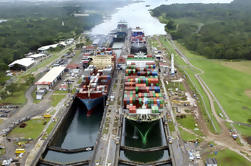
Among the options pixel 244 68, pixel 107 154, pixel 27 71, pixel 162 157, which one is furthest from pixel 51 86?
pixel 244 68

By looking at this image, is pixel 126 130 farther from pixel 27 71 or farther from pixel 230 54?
pixel 230 54

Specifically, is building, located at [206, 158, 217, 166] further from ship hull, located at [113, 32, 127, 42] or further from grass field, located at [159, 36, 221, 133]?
ship hull, located at [113, 32, 127, 42]

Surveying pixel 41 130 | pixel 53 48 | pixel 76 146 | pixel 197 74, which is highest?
pixel 53 48

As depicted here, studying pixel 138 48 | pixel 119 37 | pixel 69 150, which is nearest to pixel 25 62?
pixel 138 48

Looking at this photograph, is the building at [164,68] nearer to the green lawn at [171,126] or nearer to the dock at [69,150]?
the green lawn at [171,126]

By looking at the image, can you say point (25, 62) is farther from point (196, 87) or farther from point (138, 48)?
point (196, 87)

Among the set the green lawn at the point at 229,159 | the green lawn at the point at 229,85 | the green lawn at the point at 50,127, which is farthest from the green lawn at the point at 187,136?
the green lawn at the point at 50,127

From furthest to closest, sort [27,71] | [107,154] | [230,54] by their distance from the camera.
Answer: [230,54] < [27,71] < [107,154]
